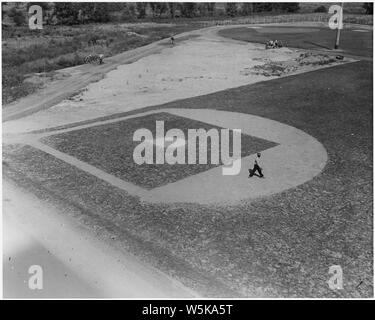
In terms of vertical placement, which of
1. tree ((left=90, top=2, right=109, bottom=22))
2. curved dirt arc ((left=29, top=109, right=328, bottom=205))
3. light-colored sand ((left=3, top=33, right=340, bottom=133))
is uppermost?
tree ((left=90, top=2, right=109, bottom=22))

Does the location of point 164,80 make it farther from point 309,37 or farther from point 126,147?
point 309,37

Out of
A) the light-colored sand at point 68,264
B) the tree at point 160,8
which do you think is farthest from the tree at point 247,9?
the light-colored sand at point 68,264

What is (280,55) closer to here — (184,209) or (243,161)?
(243,161)

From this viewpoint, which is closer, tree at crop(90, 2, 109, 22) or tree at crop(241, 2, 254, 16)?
tree at crop(90, 2, 109, 22)

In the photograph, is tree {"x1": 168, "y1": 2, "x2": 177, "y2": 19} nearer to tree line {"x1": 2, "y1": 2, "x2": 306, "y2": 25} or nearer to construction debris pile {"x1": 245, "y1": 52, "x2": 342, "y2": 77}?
tree line {"x1": 2, "y1": 2, "x2": 306, "y2": 25}

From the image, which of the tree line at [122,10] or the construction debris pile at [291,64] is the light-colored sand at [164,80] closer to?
the construction debris pile at [291,64]

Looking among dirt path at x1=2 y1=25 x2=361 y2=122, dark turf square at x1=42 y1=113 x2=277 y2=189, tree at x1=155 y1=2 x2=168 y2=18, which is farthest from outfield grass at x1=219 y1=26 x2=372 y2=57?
tree at x1=155 y1=2 x2=168 y2=18
